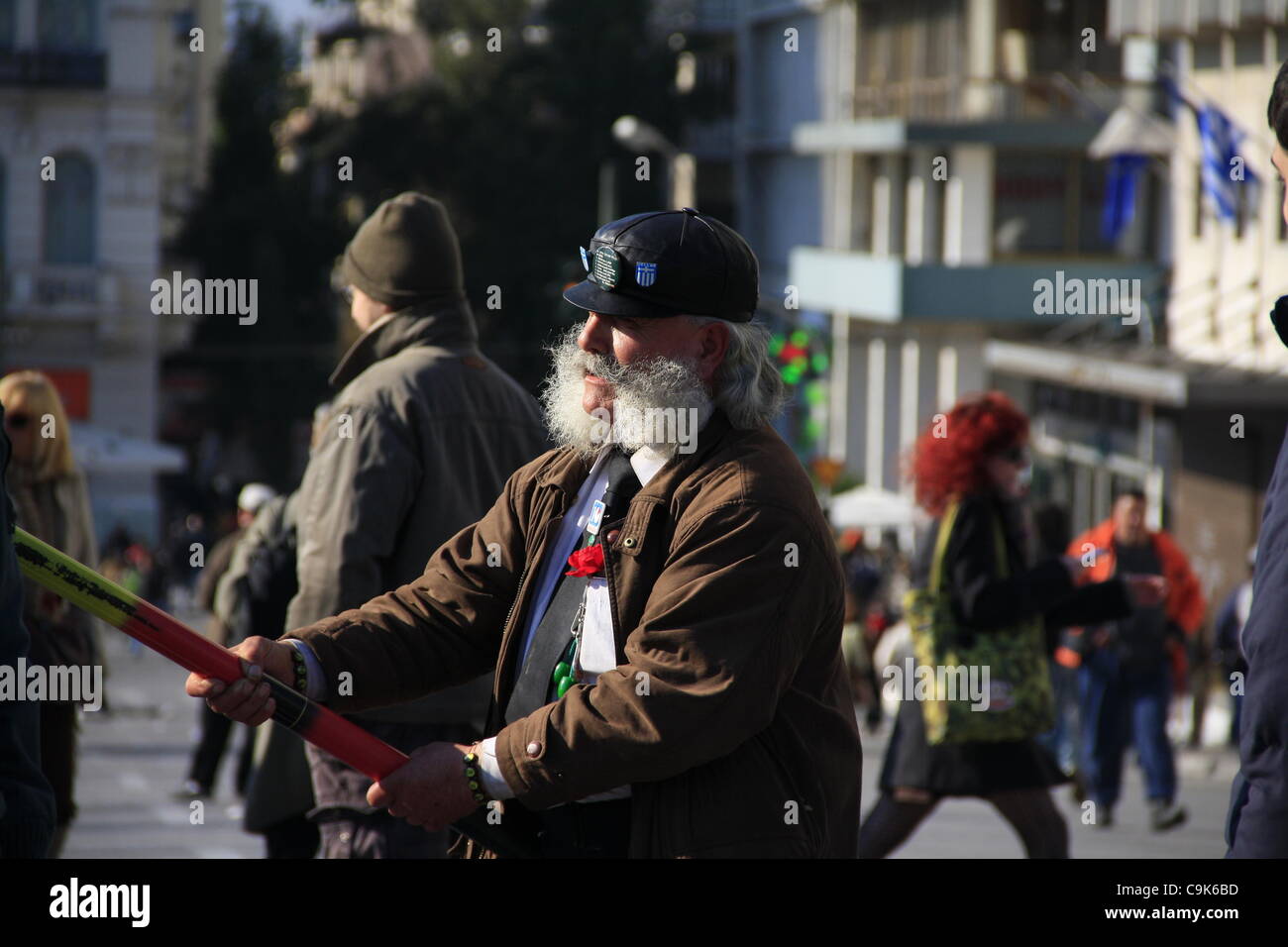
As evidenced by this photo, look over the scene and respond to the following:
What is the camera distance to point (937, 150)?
3388cm

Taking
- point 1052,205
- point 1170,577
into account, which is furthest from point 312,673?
point 1052,205

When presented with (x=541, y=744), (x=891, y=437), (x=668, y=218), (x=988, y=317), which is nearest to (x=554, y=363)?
(x=668, y=218)

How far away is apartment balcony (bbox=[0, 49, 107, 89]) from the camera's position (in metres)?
36.6

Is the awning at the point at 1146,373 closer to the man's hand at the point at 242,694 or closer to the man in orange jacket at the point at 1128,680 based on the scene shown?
the man in orange jacket at the point at 1128,680

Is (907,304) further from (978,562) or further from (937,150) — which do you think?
(978,562)

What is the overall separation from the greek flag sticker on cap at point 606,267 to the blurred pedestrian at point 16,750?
1012mm

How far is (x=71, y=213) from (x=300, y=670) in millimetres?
35415

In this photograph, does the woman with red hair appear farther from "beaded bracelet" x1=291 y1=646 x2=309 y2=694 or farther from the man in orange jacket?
the man in orange jacket

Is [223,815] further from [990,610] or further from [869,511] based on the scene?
[869,511]

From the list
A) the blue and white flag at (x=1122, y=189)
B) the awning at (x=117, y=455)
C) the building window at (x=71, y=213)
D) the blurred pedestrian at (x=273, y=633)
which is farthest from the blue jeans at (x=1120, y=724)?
the building window at (x=71, y=213)

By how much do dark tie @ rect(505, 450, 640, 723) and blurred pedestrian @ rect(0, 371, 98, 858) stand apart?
271cm

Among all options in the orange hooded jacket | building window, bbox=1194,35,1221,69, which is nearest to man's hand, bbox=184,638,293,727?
the orange hooded jacket

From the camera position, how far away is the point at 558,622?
3562 mm
